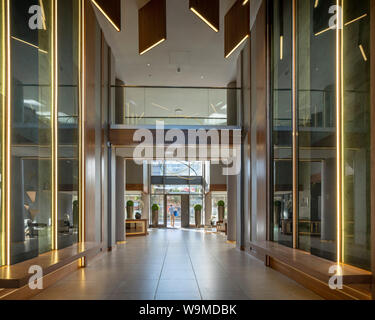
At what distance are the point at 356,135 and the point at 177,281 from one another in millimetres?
3262

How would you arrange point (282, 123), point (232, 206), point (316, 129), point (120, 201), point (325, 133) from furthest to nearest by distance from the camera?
point (120, 201) < point (232, 206) < point (282, 123) < point (316, 129) < point (325, 133)

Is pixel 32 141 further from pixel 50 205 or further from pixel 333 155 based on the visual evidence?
pixel 333 155

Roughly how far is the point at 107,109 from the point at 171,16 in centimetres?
289

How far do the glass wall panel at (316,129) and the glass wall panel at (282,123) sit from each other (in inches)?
15.7

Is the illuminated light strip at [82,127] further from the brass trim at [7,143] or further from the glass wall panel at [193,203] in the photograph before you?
the glass wall panel at [193,203]

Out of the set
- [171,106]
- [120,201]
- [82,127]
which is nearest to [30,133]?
[82,127]

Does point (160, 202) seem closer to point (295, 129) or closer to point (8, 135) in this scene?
point (295, 129)

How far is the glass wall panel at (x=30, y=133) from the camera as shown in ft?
13.9

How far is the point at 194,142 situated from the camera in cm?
928

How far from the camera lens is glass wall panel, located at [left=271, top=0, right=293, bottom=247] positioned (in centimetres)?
607

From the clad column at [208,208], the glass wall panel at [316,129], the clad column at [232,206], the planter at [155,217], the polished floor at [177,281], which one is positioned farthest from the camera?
the clad column at [208,208]

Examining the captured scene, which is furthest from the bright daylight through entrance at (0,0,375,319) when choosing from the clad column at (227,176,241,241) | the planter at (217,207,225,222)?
the planter at (217,207,225,222)

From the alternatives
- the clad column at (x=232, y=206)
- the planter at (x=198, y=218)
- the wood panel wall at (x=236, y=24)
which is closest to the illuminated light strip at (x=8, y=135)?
the wood panel wall at (x=236, y=24)

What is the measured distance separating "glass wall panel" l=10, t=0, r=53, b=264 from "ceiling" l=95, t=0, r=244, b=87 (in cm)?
333
